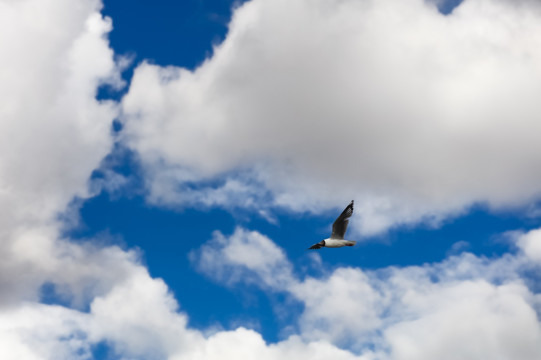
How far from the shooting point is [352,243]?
13050 centimetres

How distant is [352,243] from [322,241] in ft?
22.1

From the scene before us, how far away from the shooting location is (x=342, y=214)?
125m

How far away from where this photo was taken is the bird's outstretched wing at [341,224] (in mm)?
125137

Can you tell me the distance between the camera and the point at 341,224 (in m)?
127

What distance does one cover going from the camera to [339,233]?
12838 cm

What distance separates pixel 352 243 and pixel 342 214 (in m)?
8.77

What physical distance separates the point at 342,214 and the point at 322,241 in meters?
7.79

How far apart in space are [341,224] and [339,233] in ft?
8.18

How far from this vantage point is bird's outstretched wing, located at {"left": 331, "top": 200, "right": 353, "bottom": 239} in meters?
125

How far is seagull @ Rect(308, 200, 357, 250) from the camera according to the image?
412 ft

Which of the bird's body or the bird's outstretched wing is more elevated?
the bird's outstretched wing

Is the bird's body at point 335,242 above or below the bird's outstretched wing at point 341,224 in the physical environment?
below

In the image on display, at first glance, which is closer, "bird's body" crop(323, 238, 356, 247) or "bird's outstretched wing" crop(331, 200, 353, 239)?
"bird's outstretched wing" crop(331, 200, 353, 239)

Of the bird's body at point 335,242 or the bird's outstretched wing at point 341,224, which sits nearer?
the bird's outstretched wing at point 341,224
